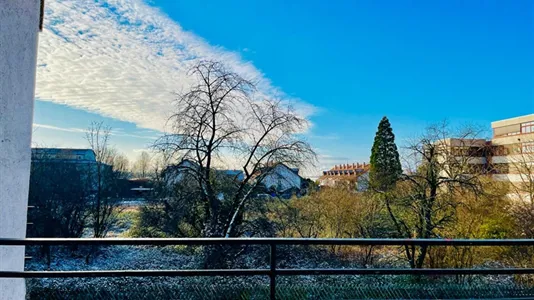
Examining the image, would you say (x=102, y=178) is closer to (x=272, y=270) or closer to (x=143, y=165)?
(x=143, y=165)

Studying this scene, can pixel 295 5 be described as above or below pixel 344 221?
above

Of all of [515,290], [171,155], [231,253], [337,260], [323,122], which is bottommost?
[337,260]

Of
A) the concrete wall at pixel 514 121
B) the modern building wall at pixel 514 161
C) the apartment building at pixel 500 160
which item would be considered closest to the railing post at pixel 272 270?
the apartment building at pixel 500 160

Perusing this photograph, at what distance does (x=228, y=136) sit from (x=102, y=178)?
12.9ft

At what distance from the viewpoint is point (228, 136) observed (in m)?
6.70

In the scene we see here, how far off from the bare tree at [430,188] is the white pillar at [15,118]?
23.2 ft

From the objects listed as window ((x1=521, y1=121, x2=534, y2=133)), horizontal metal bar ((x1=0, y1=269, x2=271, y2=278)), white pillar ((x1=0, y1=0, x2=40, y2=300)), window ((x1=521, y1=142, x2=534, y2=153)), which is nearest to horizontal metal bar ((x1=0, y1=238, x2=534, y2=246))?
horizontal metal bar ((x1=0, y1=269, x2=271, y2=278))

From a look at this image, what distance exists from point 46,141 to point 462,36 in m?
10.9

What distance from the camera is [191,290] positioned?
202cm

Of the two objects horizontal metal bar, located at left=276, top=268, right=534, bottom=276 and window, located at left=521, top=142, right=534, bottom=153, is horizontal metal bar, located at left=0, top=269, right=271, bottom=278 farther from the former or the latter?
window, located at left=521, top=142, right=534, bottom=153

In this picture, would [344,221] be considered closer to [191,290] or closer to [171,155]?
[171,155]

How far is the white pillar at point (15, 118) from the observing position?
175 centimetres

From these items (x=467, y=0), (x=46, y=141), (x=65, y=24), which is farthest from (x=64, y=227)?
(x=467, y=0)

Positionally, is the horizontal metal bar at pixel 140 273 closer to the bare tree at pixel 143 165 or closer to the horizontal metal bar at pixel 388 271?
the horizontal metal bar at pixel 388 271
